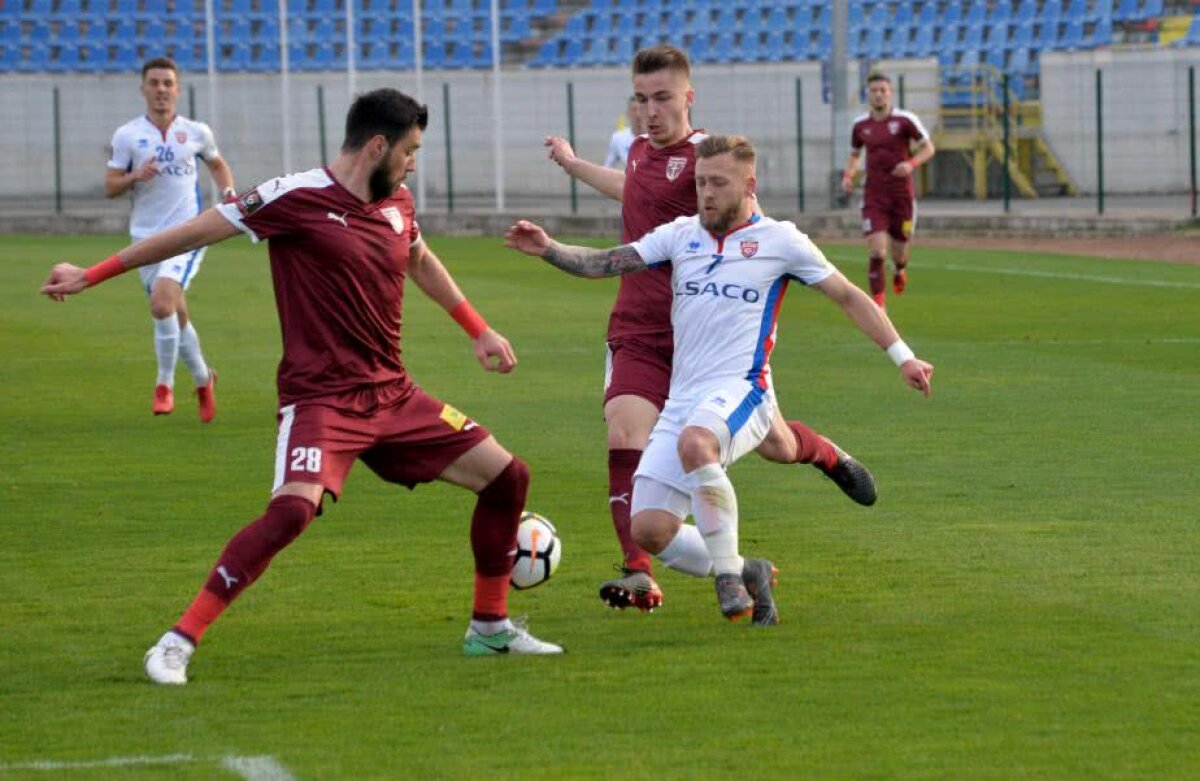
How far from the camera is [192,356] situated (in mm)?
13383

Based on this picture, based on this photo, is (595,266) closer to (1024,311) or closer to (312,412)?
(312,412)

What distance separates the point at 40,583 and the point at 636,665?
8.84 ft

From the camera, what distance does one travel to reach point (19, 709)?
6.07 metres

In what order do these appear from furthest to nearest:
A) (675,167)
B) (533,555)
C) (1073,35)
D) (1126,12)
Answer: (1073,35) < (1126,12) < (675,167) < (533,555)

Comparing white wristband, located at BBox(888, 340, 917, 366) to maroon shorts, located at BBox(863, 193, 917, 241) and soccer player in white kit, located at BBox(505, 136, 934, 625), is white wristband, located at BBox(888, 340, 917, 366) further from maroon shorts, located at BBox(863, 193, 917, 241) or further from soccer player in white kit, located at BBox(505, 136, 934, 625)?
maroon shorts, located at BBox(863, 193, 917, 241)

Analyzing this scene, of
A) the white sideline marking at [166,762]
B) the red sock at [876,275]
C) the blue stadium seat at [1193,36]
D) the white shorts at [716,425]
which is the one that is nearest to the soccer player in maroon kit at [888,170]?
the red sock at [876,275]

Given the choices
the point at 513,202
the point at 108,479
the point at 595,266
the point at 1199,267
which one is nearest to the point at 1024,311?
the point at 1199,267

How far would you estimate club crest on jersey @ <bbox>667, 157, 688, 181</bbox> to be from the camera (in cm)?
802

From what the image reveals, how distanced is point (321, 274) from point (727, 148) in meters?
1.41

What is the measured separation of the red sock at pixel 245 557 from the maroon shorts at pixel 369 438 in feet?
0.38

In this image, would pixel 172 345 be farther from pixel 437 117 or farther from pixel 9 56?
pixel 9 56

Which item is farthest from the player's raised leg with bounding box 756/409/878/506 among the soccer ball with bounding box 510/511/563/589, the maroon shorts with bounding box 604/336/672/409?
the soccer ball with bounding box 510/511/563/589

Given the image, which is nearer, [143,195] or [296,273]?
[296,273]

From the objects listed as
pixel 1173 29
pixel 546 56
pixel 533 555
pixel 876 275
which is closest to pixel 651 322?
pixel 533 555
